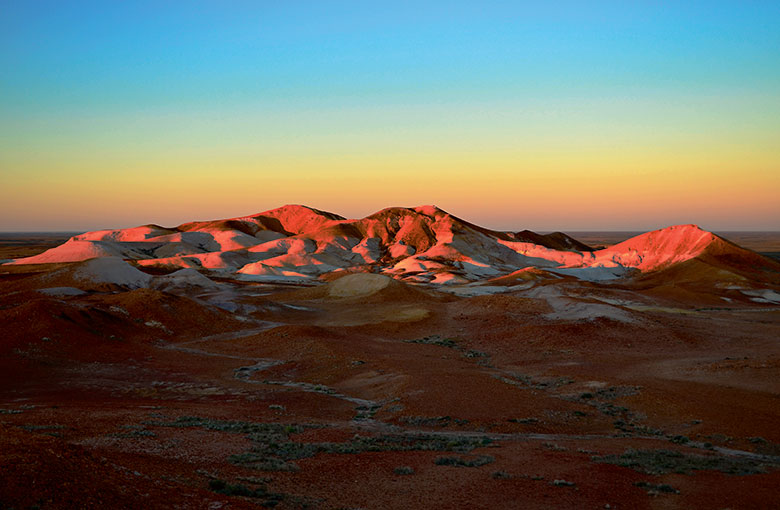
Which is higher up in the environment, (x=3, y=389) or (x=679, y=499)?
(x=679, y=499)

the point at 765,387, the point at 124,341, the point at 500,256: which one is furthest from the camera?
the point at 500,256

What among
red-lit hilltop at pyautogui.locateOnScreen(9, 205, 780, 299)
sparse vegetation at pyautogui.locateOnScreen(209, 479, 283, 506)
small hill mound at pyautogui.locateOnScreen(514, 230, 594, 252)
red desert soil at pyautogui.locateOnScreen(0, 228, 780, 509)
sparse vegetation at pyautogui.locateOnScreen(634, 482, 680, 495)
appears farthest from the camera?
small hill mound at pyautogui.locateOnScreen(514, 230, 594, 252)

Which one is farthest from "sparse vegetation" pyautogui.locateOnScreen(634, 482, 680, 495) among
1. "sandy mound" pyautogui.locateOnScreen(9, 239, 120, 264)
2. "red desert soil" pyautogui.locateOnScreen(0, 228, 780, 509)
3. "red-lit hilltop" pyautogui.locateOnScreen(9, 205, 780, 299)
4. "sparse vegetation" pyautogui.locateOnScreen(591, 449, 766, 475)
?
"sandy mound" pyautogui.locateOnScreen(9, 239, 120, 264)

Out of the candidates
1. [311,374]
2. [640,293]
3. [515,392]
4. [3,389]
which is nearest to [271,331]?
[311,374]

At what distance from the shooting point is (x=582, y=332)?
40250 millimetres

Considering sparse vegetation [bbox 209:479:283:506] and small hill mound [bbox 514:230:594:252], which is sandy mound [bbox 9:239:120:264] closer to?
small hill mound [bbox 514:230:594:252]

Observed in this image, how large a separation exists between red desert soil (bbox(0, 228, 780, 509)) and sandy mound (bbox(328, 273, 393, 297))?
10.9m

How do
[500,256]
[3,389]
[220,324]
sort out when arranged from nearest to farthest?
Result: [3,389] → [220,324] → [500,256]

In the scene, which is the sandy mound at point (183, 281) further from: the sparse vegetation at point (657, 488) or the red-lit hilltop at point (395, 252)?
the sparse vegetation at point (657, 488)

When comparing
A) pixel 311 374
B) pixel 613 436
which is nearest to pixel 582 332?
pixel 311 374

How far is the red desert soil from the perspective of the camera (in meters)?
10.8

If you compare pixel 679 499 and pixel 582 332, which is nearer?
pixel 679 499

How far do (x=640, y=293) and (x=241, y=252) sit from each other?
8941 cm

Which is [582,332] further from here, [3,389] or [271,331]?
[3,389]
